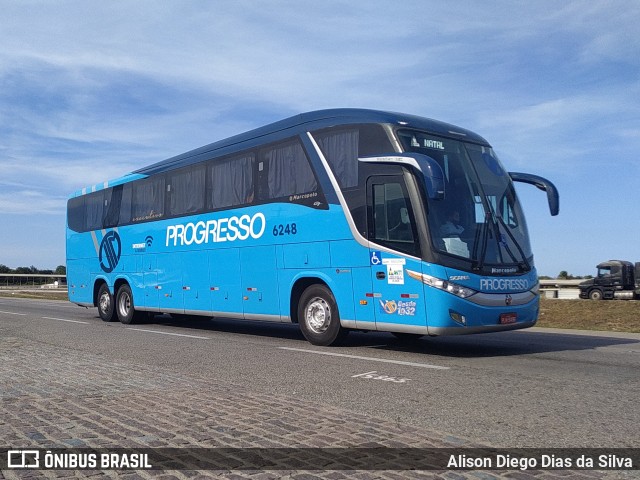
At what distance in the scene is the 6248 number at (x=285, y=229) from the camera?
471 inches

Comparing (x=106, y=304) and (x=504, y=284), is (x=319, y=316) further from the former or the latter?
(x=106, y=304)

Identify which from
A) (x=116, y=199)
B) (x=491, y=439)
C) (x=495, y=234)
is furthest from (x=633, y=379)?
(x=116, y=199)

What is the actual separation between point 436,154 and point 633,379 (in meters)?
4.43

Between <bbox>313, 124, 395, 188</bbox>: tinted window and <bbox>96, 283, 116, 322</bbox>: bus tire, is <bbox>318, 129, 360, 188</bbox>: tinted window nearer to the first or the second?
<bbox>313, 124, 395, 188</bbox>: tinted window

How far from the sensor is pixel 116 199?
18766mm

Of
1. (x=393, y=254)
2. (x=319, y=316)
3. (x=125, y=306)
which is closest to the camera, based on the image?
(x=393, y=254)

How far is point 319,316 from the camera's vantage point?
11.5 m

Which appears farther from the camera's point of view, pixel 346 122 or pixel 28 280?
pixel 28 280

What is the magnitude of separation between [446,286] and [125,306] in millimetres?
11368

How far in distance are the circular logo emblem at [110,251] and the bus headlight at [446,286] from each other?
1115cm

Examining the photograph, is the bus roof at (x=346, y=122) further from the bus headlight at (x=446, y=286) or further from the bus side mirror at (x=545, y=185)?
the bus headlight at (x=446, y=286)

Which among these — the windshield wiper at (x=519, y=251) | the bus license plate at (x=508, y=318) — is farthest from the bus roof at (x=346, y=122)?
the bus license plate at (x=508, y=318)

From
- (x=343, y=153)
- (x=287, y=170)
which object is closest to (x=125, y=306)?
(x=287, y=170)

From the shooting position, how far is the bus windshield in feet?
32.3
